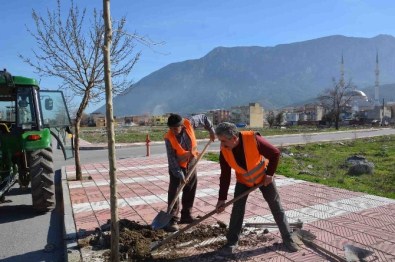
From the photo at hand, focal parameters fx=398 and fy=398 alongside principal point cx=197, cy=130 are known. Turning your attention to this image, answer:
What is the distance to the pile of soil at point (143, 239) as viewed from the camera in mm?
4570

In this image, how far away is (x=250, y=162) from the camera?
4.40 metres

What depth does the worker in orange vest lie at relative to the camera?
430 centimetres

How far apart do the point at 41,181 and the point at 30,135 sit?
2.78 feet

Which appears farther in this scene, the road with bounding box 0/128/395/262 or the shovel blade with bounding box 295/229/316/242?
the road with bounding box 0/128/395/262

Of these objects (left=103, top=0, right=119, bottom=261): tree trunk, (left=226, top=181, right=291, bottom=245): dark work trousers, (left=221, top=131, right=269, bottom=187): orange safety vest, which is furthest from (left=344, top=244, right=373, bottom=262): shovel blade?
(left=103, top=0, right=119, bottom=261): tree trunk

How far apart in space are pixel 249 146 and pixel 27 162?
4.57 meters

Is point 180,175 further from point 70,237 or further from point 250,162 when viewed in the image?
point 70,237

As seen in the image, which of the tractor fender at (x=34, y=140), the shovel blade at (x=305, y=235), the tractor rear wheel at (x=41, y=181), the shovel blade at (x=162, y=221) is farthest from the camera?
the tractor fender at (x=34, y=140)

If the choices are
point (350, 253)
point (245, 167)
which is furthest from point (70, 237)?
point (350, 253)

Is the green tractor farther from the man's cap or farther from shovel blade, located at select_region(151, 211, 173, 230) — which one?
the man's cap

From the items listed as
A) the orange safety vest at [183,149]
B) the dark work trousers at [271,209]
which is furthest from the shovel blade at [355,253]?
the orange safety vest at [183,149]

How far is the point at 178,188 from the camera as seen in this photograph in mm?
5469

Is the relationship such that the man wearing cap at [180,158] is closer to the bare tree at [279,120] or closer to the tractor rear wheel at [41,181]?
the tractor rear wheel at [41,181]

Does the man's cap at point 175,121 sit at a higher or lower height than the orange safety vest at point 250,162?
higher
